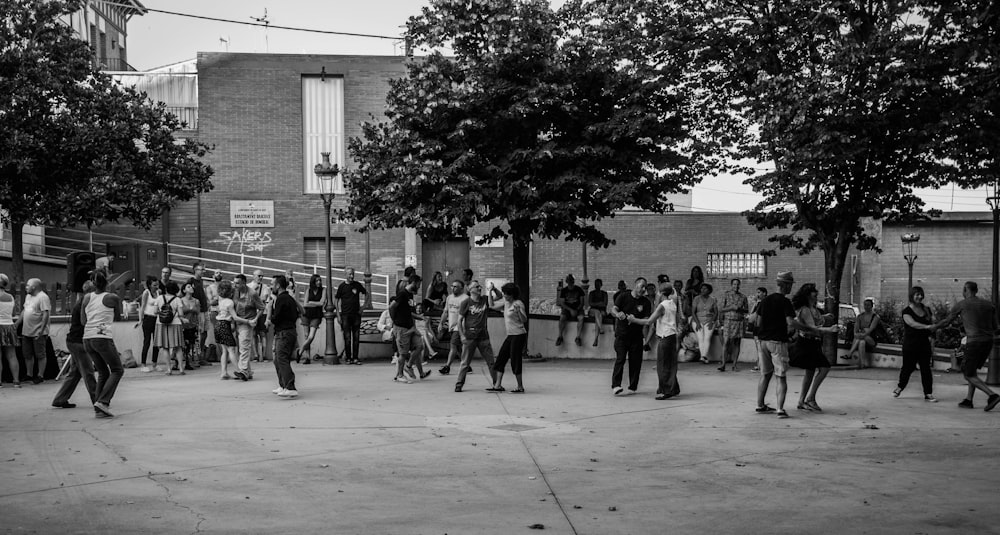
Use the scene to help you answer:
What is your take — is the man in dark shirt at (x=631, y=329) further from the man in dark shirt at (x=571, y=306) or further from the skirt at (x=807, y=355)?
the man in dark shirt at (x=571, y=306)

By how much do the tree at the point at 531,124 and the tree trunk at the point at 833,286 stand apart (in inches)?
134

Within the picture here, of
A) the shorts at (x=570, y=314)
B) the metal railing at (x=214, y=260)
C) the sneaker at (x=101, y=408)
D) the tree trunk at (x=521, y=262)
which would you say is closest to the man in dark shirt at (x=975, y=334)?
the shorts at (x=570, y=314)

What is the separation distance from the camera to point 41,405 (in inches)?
567

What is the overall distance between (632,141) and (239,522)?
1622cm

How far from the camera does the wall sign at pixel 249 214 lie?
114 feet

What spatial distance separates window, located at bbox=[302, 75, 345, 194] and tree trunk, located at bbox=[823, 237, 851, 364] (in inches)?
742

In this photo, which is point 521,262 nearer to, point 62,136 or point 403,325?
point 403,325

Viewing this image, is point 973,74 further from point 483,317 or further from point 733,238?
point 733,238

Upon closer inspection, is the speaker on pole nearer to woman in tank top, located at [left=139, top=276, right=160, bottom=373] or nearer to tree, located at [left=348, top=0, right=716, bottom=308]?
woman in tank top, located at [left=139, top=276, right=160, bottom=373]

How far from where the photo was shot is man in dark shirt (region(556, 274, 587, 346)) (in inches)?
900

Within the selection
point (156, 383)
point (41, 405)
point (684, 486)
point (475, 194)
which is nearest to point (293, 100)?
point (475, 194)

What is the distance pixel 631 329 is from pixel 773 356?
8.70 feet

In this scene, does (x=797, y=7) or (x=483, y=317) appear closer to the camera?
(x=483, y=317)

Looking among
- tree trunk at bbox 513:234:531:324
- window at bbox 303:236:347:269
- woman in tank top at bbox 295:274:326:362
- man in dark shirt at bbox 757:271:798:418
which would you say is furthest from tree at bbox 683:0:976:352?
window at bbox 303:236:347:269
